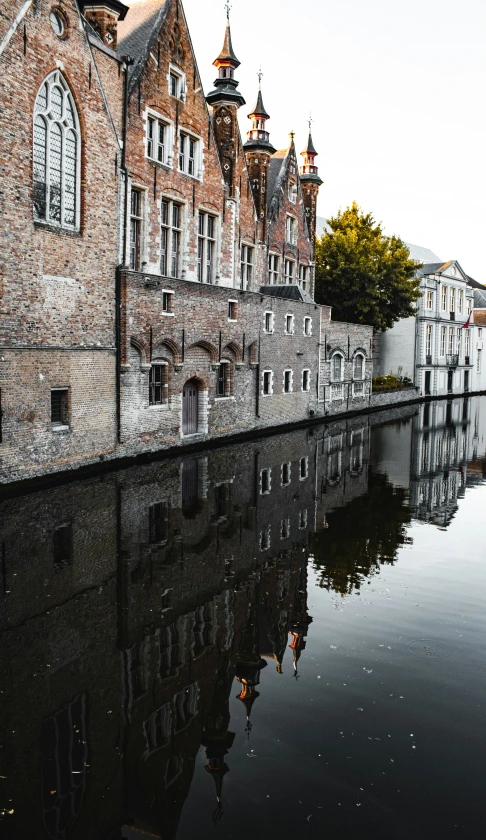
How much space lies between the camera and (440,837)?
548 centimetres

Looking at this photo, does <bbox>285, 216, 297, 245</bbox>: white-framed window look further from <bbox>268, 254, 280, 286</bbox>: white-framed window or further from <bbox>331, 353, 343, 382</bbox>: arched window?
<bbox>331, 353, 343, 382</bbox>: arched window

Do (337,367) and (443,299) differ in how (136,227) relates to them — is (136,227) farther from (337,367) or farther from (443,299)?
(443,299)

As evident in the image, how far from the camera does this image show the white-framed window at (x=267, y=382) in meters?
32.3

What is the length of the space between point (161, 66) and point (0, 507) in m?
18.3

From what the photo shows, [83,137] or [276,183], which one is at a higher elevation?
[276,183]

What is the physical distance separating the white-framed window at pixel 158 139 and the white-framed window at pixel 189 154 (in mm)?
1054

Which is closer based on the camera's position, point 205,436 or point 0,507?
point 0,507

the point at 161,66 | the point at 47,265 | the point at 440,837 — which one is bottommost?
the point at 440,837

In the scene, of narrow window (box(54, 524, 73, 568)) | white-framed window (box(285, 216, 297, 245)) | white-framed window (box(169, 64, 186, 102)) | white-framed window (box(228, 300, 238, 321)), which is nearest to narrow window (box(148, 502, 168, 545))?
narrow window (box(54, 524, 73, 568))

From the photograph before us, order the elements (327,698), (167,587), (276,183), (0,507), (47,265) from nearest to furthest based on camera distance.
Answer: (327,698)
(167,587)
(0,507)
(47,265)
(276,183)

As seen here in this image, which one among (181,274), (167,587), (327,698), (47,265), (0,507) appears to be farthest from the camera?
(181,274)

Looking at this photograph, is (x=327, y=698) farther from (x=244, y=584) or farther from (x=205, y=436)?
(x=205, y=436)

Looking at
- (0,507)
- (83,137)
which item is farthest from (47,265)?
(0,507)

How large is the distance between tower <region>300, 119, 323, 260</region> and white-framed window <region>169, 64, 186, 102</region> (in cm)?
1561
